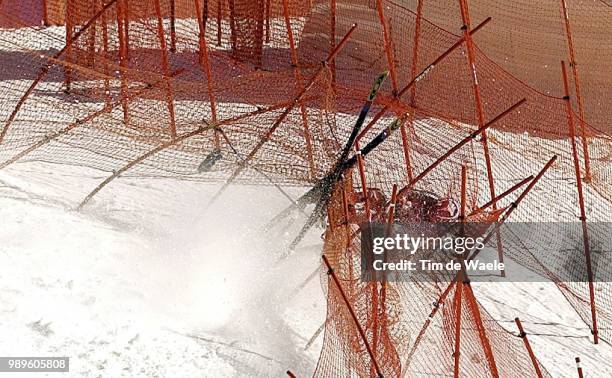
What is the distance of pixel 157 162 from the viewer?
23.7 ft

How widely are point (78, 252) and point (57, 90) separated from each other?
341cm

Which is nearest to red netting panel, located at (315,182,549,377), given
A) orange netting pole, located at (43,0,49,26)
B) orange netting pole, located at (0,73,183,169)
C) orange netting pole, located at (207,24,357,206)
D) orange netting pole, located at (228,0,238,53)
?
orange netting pole, located at (207,24,357,206)

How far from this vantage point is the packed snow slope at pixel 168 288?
15.6 ft

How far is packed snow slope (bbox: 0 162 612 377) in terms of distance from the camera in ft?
15.6

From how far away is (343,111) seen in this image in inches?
302

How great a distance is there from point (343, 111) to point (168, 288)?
283 centimetres

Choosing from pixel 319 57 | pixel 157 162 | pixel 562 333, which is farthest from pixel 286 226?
pixel 319 57

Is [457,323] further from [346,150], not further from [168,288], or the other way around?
[168,288]

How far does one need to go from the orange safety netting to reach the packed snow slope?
27cm

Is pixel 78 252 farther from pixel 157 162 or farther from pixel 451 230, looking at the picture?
pixel 451 230

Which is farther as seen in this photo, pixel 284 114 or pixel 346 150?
pixel 284 114

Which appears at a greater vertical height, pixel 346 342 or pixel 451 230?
pixel 451 230

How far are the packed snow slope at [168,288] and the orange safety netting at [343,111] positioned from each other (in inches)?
10.8

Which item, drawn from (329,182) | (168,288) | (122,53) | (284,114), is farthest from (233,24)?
(168,288)
